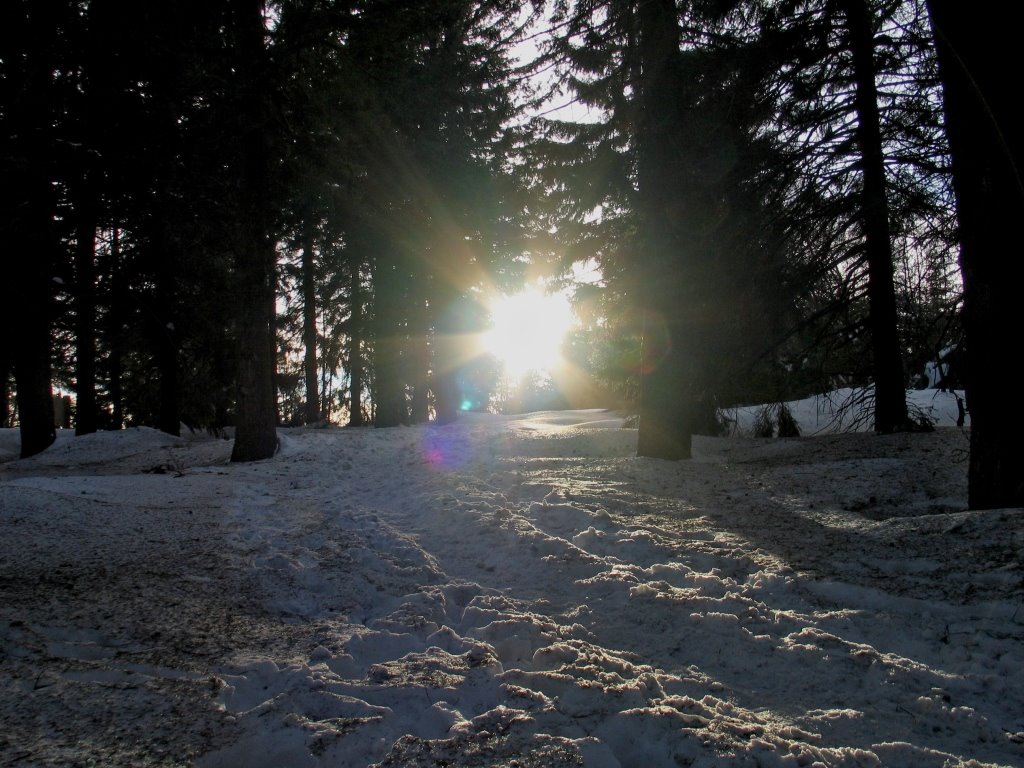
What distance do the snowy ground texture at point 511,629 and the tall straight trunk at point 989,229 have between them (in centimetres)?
59

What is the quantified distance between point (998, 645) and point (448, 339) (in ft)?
53.5

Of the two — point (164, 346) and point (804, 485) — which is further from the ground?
point (164, 346)

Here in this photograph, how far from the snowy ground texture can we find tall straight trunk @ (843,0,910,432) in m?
3.90

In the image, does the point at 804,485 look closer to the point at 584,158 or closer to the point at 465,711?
the point at 465,711

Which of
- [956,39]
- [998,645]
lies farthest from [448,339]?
[998,645]

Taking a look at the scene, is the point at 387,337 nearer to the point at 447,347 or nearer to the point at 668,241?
the point at 447,347

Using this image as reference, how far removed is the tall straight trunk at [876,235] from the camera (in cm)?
816

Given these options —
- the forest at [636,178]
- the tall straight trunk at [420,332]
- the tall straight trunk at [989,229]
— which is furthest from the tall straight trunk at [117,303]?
the tall straight trunk at [989,229]

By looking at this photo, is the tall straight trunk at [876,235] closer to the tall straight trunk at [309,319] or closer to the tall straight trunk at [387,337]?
the tall straight trunk at [387,337]

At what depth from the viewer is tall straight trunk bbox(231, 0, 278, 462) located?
855 cm

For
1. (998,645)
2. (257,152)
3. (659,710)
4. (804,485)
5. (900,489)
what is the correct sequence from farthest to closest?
1. (257,152)
2. (804,485)
3. (900,489)
4. (998,645)
5. (659,710)

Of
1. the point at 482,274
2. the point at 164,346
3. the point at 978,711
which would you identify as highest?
the point at 482,274

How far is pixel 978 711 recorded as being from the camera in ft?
7.00

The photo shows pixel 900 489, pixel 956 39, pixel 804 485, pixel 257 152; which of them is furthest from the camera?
pixel 257 152
